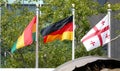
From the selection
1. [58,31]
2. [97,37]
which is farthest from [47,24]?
[97,37]

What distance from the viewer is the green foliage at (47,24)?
76.9 ft

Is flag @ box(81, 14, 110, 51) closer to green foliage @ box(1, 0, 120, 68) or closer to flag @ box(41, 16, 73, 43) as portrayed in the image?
flag @ box(41, 16, 73, 43)

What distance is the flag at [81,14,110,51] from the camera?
17.1 m

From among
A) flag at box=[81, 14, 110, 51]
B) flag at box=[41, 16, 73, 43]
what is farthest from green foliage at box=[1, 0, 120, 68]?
flag at box=[81, 14, 110, 51]

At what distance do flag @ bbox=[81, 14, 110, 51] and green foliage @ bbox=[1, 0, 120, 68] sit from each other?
492 cm

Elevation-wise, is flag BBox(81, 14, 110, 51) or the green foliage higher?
flag BBox(81, 14, 110, 51)

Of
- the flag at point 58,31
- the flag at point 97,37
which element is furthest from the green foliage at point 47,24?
the flag at point 97,37

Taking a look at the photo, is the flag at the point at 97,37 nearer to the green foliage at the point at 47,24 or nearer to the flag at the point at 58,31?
the flag at the point at 58,31

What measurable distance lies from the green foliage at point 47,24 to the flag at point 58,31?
4455 millimetres

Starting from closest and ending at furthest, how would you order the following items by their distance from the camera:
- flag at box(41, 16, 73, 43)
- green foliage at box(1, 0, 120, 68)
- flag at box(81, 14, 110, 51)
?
flag at box(81, 14, 110, 51) → flag at box(41, 16, 73, 43) → green foliage at box(1, 0, 120, 68)

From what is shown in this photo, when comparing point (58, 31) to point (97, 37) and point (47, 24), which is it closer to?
point (97, 37)

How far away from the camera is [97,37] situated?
17.5 meters

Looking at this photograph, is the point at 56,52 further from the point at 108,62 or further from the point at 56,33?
the point at 108,62

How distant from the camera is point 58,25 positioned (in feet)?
59.6
